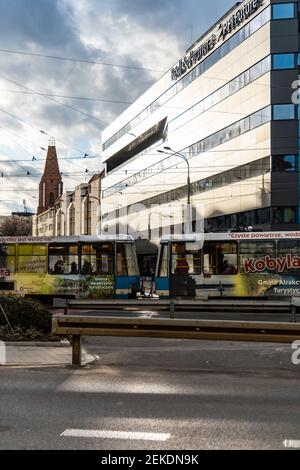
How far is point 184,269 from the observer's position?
22.0m

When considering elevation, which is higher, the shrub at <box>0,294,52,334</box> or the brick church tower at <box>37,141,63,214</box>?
the brick church tower at <box>37,141,63,214</box>

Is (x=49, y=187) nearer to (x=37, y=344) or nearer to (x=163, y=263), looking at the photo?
(x=163, y=263)

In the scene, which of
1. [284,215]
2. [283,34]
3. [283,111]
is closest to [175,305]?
[284,215]

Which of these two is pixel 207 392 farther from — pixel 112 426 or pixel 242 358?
pixel 242 358

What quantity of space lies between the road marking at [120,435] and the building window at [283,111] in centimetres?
4035

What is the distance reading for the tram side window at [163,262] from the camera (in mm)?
22391

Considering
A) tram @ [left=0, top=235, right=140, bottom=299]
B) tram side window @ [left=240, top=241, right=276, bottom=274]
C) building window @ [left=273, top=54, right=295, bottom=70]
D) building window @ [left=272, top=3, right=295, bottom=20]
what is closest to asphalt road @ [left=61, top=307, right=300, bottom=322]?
tram side window @ [left=240, top=241, right=276, bottom=274]

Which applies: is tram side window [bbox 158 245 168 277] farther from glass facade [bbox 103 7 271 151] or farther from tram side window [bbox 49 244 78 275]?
glass facade [bbox 103 7 271 151]

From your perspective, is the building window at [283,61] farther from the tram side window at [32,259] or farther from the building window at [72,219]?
the building window at [72,219]

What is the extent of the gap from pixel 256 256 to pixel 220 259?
4.52 feet

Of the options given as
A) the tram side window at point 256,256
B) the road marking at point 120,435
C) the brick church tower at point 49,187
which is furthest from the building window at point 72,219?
the road marking at point 120,435

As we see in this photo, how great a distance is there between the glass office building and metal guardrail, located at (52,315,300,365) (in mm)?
27909

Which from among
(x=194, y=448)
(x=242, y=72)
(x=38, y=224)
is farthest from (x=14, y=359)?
(x=38, y=224)

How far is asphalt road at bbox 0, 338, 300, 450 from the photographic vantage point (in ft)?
17.5
